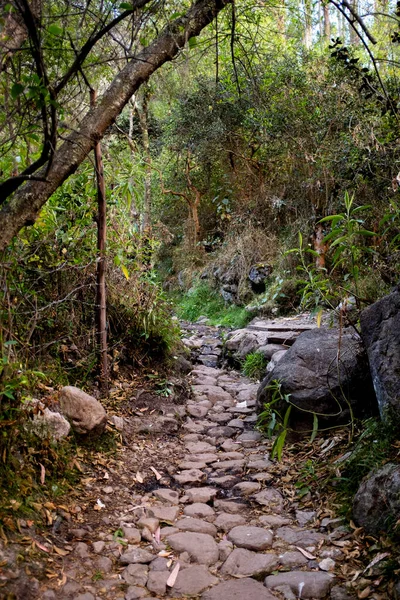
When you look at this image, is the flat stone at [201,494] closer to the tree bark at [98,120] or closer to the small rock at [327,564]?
the small rock at [327,564]

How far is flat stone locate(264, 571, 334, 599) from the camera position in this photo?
2.25 metres

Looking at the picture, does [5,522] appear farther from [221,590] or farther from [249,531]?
[249,531]

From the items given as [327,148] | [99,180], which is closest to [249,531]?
[99,180]

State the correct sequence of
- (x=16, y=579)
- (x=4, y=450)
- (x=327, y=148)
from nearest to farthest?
(x=16, y=579) → (x=4, y=450) → (x=327, y=148)

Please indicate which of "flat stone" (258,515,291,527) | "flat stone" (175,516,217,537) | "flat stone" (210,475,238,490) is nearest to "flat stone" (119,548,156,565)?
"flat stone" (175,516,217,537)

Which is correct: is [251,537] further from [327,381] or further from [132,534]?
[327,381]

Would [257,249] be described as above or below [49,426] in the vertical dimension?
above

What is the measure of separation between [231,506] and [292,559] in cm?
70

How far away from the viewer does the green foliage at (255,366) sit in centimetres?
591

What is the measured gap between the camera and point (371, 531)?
256cm

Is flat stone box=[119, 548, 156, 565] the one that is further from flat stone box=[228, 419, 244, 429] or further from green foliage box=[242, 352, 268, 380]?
green foliage box=[242, 352, 268, 380]

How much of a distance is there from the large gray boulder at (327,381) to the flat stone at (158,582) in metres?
1.68

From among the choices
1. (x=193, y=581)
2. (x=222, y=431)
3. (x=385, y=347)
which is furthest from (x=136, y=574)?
(x=222, y=431)

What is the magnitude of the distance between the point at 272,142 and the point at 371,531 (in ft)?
28.6
